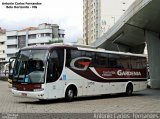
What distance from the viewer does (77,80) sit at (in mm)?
20203

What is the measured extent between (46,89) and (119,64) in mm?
7706

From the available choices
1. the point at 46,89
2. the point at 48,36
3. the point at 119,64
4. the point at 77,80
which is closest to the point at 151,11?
the point at 119,64

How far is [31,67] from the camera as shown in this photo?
60.2 feet

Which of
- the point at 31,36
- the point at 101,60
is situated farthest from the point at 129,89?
the point at 31,36

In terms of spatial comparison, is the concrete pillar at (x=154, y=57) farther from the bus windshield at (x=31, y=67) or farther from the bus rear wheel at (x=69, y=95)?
the bus windshield at (x=31, y=67)

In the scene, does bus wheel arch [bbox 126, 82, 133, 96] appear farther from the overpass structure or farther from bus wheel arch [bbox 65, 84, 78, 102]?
bus wheel arch [bbox 65, 84, 78, 102]

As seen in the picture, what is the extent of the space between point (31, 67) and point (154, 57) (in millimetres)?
22883

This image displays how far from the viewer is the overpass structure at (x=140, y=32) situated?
27547 mm

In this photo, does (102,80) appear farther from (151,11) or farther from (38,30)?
(38,30)

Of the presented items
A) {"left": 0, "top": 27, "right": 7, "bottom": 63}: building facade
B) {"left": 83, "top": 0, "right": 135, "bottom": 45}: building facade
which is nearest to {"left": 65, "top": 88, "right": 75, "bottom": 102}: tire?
{"left": 83, "top": 0, "right": 135, "bottom": 45}: building facade

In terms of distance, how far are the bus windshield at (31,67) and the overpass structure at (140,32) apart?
9.08m

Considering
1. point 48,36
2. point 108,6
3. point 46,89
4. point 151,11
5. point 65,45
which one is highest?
point 108,6

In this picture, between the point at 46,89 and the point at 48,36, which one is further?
the point at 48,36

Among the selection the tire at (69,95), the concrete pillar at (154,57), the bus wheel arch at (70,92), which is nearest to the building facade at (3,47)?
the concrete pillar at (154,57)
